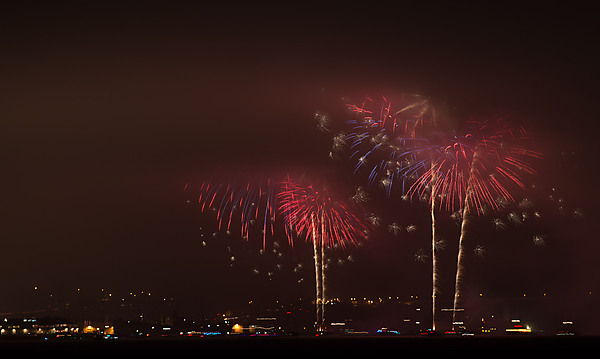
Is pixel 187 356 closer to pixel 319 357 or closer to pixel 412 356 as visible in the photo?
pixel 319 357

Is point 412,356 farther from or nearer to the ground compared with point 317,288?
nearer to the ground

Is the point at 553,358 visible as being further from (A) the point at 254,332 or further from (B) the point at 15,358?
(A) the point at 254,332

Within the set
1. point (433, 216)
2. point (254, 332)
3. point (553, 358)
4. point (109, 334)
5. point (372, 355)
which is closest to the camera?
point (553, 358)

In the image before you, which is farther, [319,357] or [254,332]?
[254,332]

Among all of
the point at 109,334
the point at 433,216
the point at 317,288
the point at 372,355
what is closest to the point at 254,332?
the point at 109,334

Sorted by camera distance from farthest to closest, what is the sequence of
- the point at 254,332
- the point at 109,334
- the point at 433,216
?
the point at 254,332, the point at 109,334, the point at 433,216

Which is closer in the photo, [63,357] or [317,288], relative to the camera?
[63,357]

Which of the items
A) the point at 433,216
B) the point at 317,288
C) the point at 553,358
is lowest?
the point at 553,358

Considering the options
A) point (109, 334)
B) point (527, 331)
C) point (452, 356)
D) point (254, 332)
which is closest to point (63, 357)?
point (452, 356)

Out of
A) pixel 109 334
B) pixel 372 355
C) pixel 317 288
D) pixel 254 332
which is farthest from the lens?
pixel 254 332
